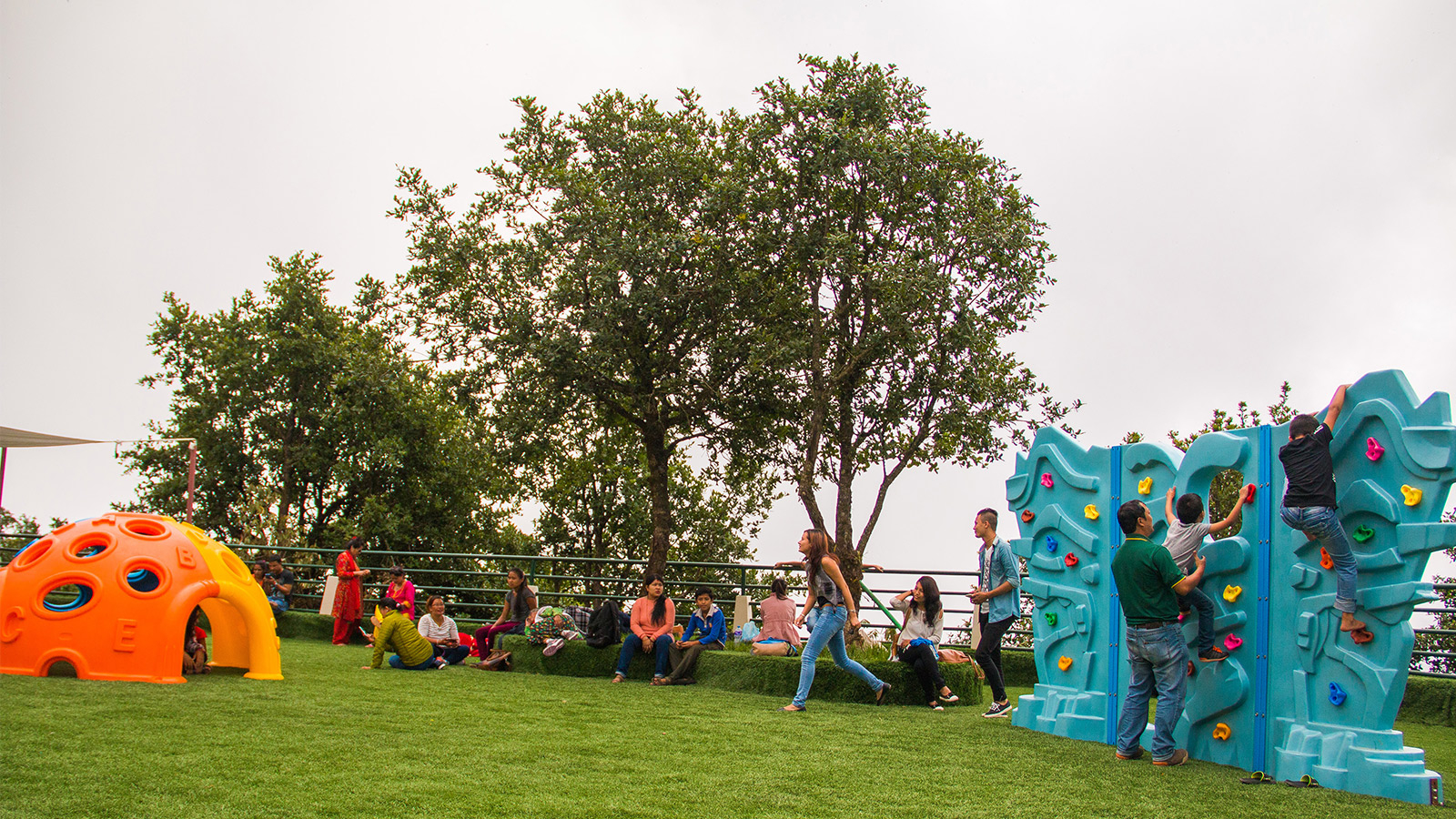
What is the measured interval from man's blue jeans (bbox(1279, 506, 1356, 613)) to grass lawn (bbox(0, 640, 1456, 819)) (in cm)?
115

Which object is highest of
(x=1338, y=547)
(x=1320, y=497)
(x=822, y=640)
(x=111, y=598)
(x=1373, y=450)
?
(x=1373, y=450)

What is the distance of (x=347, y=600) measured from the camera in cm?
1609

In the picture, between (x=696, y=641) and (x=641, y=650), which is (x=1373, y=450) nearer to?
(x=696, y=641)

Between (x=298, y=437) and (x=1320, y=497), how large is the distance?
Answer: 96.8 feet

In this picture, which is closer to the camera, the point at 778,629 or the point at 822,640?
the point at 822,640

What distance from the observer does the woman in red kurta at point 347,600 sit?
1605cm

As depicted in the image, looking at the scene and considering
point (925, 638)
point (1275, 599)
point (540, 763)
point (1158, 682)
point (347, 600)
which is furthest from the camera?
point (347, 600)

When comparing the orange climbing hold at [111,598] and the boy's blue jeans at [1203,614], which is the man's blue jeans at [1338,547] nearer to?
the boy's blue jeans at [1203,614]

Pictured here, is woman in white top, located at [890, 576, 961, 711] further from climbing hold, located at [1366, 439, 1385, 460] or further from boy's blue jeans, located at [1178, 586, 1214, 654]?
climbing hold, located at [1366, 439, 1385, 460]

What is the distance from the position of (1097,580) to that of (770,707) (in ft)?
10.8

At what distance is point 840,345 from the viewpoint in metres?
15.7

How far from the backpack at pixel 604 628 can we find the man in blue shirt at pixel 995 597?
4.93m

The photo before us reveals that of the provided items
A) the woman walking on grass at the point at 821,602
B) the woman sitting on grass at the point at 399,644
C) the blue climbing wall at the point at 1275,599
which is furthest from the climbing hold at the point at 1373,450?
the woman sitting on grass at the point at 399,644

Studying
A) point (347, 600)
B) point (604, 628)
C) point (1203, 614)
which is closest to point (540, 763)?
point (1203, 614)
